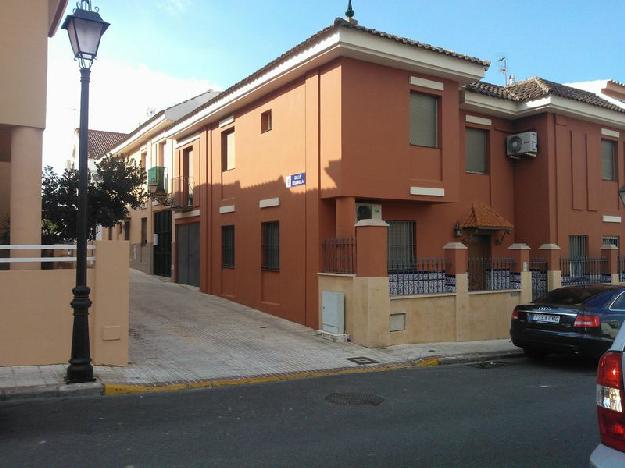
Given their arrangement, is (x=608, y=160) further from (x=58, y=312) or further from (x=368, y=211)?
(x=58, y=312)

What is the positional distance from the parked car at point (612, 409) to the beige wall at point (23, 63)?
9.36m

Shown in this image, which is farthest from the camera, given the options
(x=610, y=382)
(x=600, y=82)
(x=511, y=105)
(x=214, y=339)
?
(x=600, y=82)

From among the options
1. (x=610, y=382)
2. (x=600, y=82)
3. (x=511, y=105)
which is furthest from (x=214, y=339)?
(x=600, y=82)

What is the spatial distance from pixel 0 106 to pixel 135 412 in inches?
233

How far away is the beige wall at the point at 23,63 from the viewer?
940 cm

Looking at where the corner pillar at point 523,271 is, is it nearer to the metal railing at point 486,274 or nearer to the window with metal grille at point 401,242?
the metal railing at point 486,274

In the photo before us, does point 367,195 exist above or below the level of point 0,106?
below

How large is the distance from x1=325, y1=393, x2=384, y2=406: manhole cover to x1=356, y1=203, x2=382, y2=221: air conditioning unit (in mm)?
5745

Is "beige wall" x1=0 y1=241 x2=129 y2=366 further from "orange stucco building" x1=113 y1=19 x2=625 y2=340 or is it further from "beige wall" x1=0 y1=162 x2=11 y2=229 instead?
"beige wall" x1=0 y1=162 x2=11 y2=229

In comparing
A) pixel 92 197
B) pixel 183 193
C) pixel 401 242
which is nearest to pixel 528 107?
pixel 401 242

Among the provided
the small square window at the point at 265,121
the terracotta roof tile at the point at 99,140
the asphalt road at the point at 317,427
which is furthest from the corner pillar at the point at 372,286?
the terracotta roof tile at the point at 99,140

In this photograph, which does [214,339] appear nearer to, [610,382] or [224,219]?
[224,219]

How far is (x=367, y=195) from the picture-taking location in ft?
38.8

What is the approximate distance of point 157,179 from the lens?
21.0m
